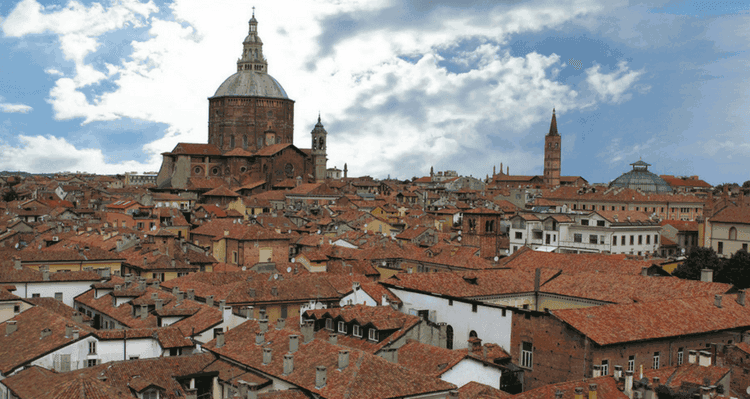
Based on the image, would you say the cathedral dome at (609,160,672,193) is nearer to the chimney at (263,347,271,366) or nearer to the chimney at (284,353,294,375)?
the chimney at (263,347,271,366)

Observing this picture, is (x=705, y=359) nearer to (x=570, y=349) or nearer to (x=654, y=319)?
(x=570, y=349)

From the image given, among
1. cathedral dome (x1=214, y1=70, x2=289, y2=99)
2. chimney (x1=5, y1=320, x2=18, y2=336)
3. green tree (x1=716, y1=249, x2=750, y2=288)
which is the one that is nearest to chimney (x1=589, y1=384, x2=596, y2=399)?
chimney (x1=5, y1=320, x2=18, y2=336)

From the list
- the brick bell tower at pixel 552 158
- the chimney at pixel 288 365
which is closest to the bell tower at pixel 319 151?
the brick bell tower at pixel 552 158

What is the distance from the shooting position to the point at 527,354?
27047mm

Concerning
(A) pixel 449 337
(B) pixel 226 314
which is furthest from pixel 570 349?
(B) pixel 226 314

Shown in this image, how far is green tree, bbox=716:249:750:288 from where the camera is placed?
153 ft

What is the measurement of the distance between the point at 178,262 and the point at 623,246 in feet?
116

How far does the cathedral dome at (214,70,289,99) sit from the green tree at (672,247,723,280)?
7374 cm

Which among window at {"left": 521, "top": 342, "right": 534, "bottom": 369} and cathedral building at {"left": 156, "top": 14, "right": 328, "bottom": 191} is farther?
cathedral building at {"left": 156, "top": 14, "right": 328, "bottom": 191}

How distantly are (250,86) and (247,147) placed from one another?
27.7ft

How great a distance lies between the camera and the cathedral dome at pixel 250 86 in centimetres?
11281

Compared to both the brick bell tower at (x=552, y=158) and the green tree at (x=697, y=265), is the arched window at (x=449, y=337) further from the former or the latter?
the brick bell tower at (x=552, y=158)

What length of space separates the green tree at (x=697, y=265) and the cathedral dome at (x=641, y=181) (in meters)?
58.2

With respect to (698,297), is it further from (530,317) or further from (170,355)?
(170,355)
